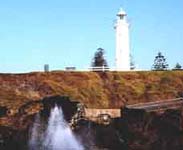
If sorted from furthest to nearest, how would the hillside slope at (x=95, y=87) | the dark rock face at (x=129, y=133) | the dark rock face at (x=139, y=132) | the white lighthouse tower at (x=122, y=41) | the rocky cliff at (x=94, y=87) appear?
the white lighthouse tower at (x=122, y=41), the hillside slope at (x=95, y=87), the rocky cliff at (x=94, y=87), the dark rock face at (x=139, y=132), the dark rock face at (x=129, y=133)

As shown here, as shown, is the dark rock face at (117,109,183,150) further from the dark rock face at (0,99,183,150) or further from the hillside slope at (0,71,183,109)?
the hillside slope at (0,71,183,109)

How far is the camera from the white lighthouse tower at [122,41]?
57.8 metres

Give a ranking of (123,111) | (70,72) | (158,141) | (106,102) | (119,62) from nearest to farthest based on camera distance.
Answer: (158,141)
(123,111)
(106,102)
(70,72)
(119,62)

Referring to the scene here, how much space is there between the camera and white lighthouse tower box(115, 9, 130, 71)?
190ft

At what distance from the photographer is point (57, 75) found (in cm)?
5234

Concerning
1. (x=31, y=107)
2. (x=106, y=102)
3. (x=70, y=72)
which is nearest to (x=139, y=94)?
(x=106, y=102)

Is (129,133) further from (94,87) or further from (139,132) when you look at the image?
(94,87)

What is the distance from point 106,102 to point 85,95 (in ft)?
5.97

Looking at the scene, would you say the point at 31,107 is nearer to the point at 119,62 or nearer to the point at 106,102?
the point at 106,102

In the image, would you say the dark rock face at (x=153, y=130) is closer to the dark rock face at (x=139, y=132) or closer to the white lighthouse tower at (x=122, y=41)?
the dark rock face at (x=139, y=132)

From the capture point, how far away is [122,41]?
191 ft

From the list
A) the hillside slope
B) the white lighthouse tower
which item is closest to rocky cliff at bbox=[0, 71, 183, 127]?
the hillside slope

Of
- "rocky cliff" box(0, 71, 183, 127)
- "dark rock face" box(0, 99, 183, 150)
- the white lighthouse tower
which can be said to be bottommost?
"dark rock face" box(0, 99, 183, 150)

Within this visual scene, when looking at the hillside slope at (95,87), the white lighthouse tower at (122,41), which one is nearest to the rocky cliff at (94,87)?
the hillside slope at (95,87)
